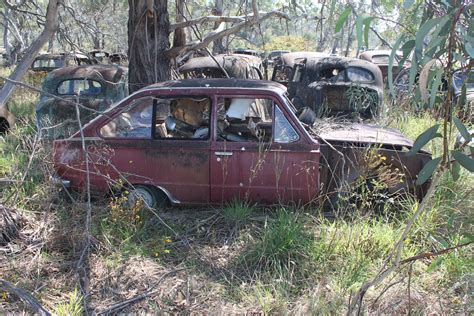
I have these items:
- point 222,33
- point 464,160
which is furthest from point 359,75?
point 464,160

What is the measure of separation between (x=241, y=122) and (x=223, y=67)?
4570 millimetres

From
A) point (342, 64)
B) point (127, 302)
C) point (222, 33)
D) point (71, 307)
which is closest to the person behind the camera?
point (71, 307)

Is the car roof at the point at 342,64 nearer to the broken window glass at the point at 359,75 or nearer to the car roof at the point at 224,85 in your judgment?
the broken window glass at the point at 359,75

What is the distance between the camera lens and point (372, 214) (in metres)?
4.72

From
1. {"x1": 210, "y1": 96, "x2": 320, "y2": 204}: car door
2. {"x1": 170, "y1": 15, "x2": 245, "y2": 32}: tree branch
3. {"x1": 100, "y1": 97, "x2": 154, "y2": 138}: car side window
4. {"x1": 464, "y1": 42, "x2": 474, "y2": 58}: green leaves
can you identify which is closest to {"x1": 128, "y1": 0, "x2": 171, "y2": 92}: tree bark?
{"x1": 170, "y1": 15, "x2": 245, "y2": 32}: tree branch

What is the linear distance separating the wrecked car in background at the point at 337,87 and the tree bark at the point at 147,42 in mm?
2661

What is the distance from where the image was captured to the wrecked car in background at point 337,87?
8.36 m

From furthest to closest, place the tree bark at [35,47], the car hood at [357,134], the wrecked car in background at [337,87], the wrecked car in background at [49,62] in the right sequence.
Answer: the wrecked car in background at [49,62]
the wrecked car in background at [337,87]
the car hood at [357,134]
the tree bark at [35,47]

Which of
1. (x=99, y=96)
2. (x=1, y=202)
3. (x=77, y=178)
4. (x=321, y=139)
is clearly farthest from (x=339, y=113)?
(x=1, y=202)

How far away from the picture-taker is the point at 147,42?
739 centimetres

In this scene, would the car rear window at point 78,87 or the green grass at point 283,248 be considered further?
the car rear window at point 78,87

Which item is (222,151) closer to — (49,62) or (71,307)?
(71,307)

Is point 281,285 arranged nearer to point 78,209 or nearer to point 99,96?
→ point 78,209

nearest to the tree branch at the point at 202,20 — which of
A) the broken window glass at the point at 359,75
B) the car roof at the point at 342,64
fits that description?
the car roof at the point at 342,64
